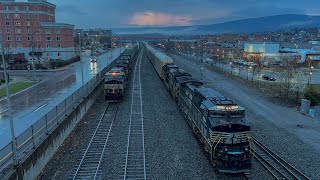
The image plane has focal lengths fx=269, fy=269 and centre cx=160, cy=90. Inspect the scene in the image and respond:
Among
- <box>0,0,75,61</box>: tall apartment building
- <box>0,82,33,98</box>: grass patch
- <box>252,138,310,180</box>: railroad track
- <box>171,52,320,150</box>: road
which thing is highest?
<box>0,0,75,61</box>: tall apartment building

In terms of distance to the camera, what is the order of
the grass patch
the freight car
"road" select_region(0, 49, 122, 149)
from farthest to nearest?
the grass patch → the freight car → "road" select_region(0, 49, 122, 149)

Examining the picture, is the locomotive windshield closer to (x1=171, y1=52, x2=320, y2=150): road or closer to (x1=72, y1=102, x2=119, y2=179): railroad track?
(x1=72, y1=102, x2=119, y2=179): railroad track

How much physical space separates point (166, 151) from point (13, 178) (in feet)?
35.1

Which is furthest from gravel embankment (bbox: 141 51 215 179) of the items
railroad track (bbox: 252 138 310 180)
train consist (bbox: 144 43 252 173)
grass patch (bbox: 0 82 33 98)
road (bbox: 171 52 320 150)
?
grass patch (bbox: 0 82 33 98)

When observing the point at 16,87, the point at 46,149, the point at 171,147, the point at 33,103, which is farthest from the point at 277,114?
the point at 16,87

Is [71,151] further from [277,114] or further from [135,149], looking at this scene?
[277,114]

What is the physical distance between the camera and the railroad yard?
17.9 m

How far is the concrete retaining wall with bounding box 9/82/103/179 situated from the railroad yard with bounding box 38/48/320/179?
472mm

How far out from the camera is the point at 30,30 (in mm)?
88562

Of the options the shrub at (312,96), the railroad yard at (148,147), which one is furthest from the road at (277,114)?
the shrub at (312,96)

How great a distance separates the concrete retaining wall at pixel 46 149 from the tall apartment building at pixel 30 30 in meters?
65.6

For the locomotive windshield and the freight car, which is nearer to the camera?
the locomotive windshield

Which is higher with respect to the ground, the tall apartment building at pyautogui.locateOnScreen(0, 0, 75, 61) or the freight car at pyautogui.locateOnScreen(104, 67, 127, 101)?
the tall apartment building at pyautogui.locateOnScreen(0, 0, 75, 61)

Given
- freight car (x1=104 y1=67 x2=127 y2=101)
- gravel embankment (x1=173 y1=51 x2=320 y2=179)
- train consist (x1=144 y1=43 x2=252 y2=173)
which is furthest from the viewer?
freight car (x1=104 y1=67 x2=127 y2=101)
